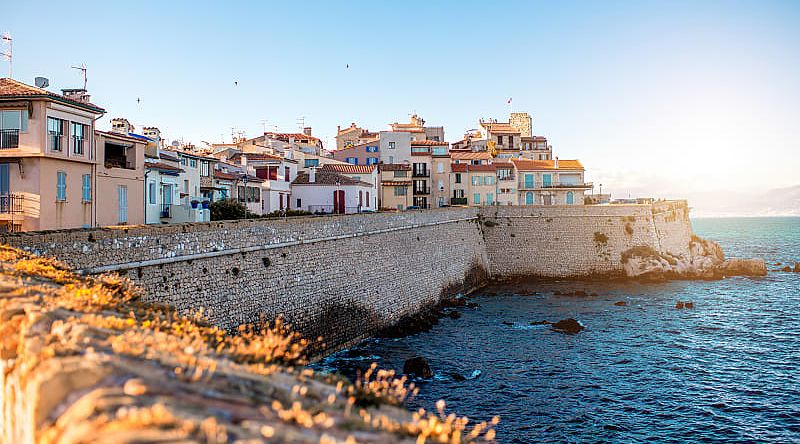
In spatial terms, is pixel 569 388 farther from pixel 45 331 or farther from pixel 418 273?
pixel 45 331

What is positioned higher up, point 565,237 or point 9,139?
point 9,139

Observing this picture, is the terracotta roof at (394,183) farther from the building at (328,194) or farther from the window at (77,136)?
the window at (77,136)

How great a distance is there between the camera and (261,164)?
4956 cm

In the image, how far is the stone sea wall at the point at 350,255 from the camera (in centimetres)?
1858

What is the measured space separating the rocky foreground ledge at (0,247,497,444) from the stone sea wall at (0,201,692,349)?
998 cm

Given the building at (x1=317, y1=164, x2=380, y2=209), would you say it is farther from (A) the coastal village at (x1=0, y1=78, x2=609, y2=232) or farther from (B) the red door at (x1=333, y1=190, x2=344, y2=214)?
(B) the red door at (x1=333, y1=190, x2=344, y2=214)

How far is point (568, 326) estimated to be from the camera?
109ft

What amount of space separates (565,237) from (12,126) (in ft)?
139

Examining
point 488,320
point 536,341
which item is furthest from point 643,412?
point 488,320

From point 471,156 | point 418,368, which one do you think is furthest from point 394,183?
point 418,368

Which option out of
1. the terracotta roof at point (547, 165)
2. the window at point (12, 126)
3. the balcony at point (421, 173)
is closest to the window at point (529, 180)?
the terracotta roof at point (547, 165)

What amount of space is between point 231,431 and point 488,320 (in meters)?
31.8

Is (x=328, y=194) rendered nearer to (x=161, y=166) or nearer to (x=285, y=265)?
(x=161, y=166)

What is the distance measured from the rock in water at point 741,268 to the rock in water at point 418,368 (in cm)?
4010
